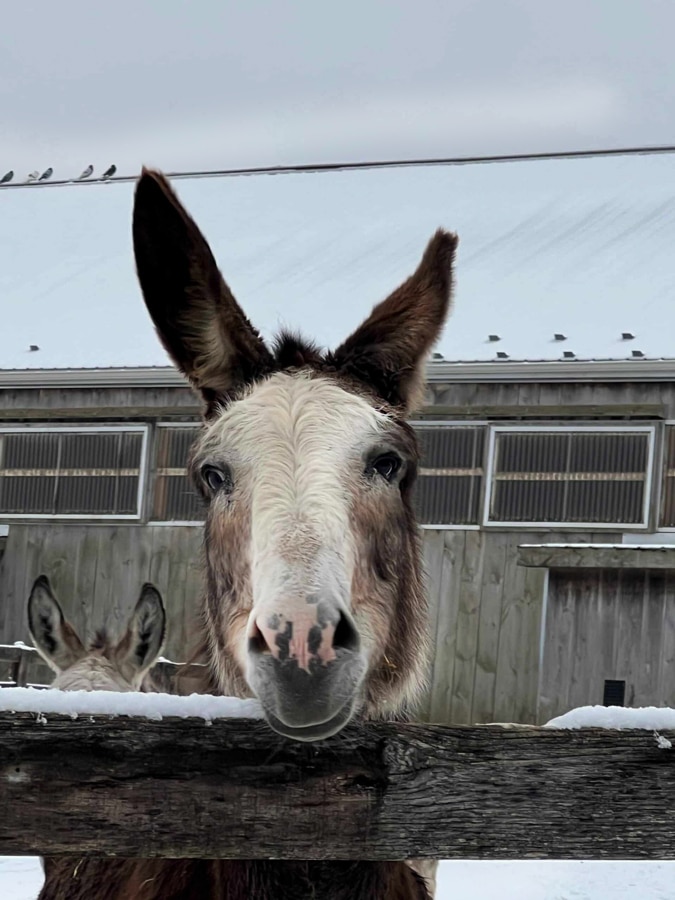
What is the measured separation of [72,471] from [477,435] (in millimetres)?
4698

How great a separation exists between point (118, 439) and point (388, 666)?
11.8 metres

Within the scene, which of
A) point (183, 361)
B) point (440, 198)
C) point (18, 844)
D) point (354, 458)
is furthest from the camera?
point (440, 198)

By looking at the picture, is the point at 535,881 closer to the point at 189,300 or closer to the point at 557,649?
the point at 557,649

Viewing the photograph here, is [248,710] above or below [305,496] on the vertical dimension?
below

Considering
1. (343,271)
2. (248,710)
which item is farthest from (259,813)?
(343,271)

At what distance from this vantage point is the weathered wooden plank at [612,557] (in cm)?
1235

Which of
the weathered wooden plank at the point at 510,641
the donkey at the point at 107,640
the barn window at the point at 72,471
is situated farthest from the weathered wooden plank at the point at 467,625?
the donkey at the point at 107,640

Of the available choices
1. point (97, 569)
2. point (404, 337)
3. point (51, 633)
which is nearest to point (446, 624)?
point (97, 569)

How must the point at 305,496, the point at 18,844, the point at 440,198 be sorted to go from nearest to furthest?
the point at 18,844, the point at 305,496, the point at 440,198

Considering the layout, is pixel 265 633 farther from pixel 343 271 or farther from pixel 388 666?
pixel 343 271

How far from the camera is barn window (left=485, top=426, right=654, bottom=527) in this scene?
42.5 feet

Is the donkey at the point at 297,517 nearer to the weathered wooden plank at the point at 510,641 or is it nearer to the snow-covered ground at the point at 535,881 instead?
the snow-covered ground at the point at 535,881

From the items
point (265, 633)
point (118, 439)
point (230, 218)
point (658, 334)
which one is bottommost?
point (265, 633)

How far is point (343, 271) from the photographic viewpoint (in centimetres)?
1669
